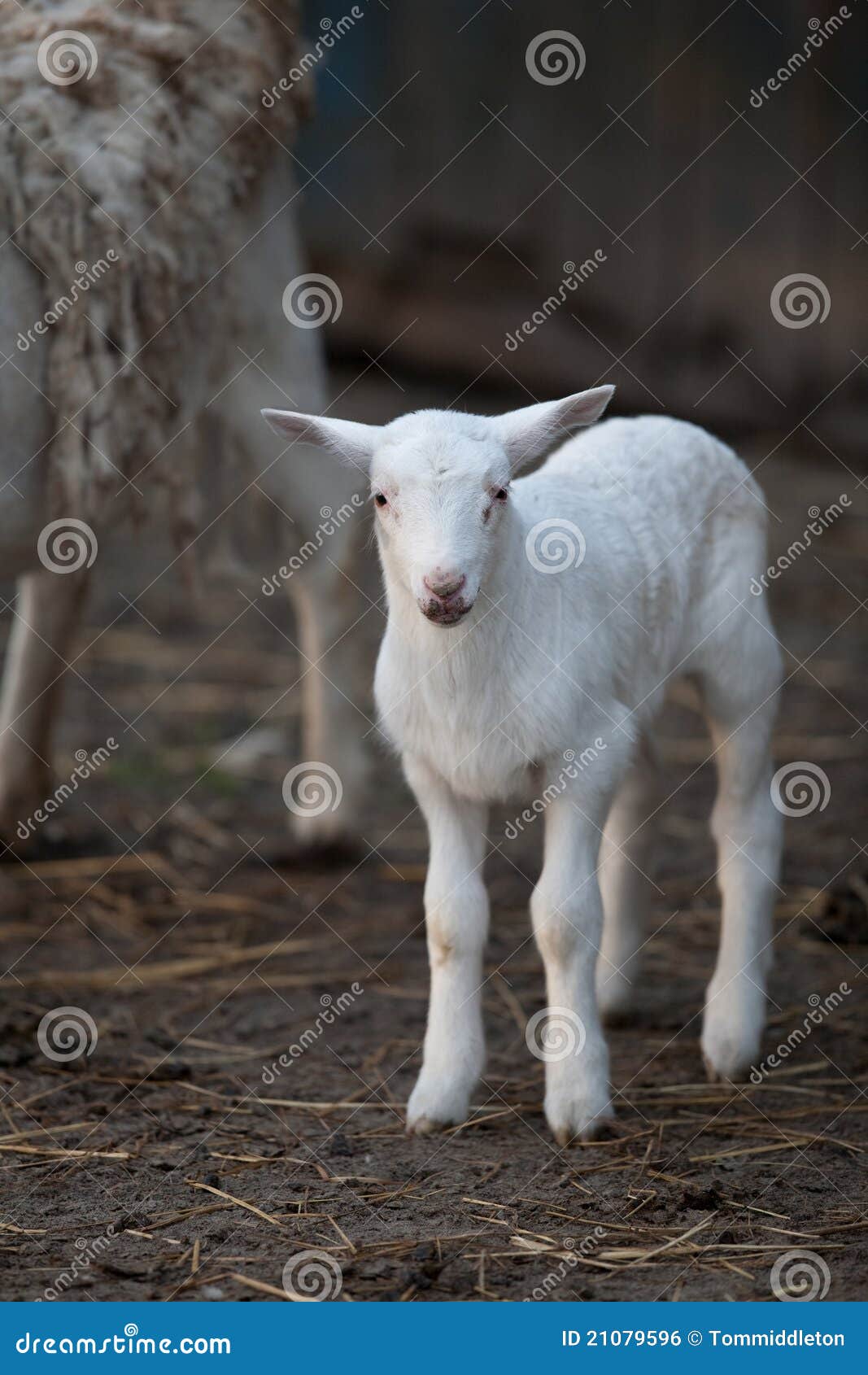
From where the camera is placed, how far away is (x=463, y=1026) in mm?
3750

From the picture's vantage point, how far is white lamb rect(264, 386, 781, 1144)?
3406 mm

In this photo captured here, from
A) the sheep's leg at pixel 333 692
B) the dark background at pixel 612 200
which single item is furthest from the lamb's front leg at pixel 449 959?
the dark background at pixel 612 200

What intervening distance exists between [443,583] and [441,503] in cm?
20

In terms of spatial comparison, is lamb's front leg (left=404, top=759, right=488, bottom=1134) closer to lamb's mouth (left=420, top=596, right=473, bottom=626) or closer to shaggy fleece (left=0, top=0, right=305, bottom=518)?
lamb's mouth (left=420, top=596, right=473, bottom=626)

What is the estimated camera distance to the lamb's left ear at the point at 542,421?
348 cm

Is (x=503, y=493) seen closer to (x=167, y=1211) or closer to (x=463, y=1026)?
(x=463, y=1026)

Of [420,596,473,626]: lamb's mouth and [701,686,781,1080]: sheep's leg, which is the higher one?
[701,686,781,1080]: sheep's leg

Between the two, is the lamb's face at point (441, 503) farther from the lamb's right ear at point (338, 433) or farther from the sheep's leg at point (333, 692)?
the sheep's leg at point (333, 692)

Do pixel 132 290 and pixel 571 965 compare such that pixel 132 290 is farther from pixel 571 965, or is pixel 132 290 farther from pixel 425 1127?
pixel 425 1127

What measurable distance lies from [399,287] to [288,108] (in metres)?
→ 5.51

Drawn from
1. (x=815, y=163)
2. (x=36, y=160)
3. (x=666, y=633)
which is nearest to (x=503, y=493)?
(x=666, y=633)

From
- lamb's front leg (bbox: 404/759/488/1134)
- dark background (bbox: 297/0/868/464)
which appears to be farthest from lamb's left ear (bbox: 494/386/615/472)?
dark background (bbox: 297/0/868/464)

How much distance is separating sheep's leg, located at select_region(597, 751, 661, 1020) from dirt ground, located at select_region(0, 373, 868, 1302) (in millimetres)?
140

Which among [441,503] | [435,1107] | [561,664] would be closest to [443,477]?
[441,503]
